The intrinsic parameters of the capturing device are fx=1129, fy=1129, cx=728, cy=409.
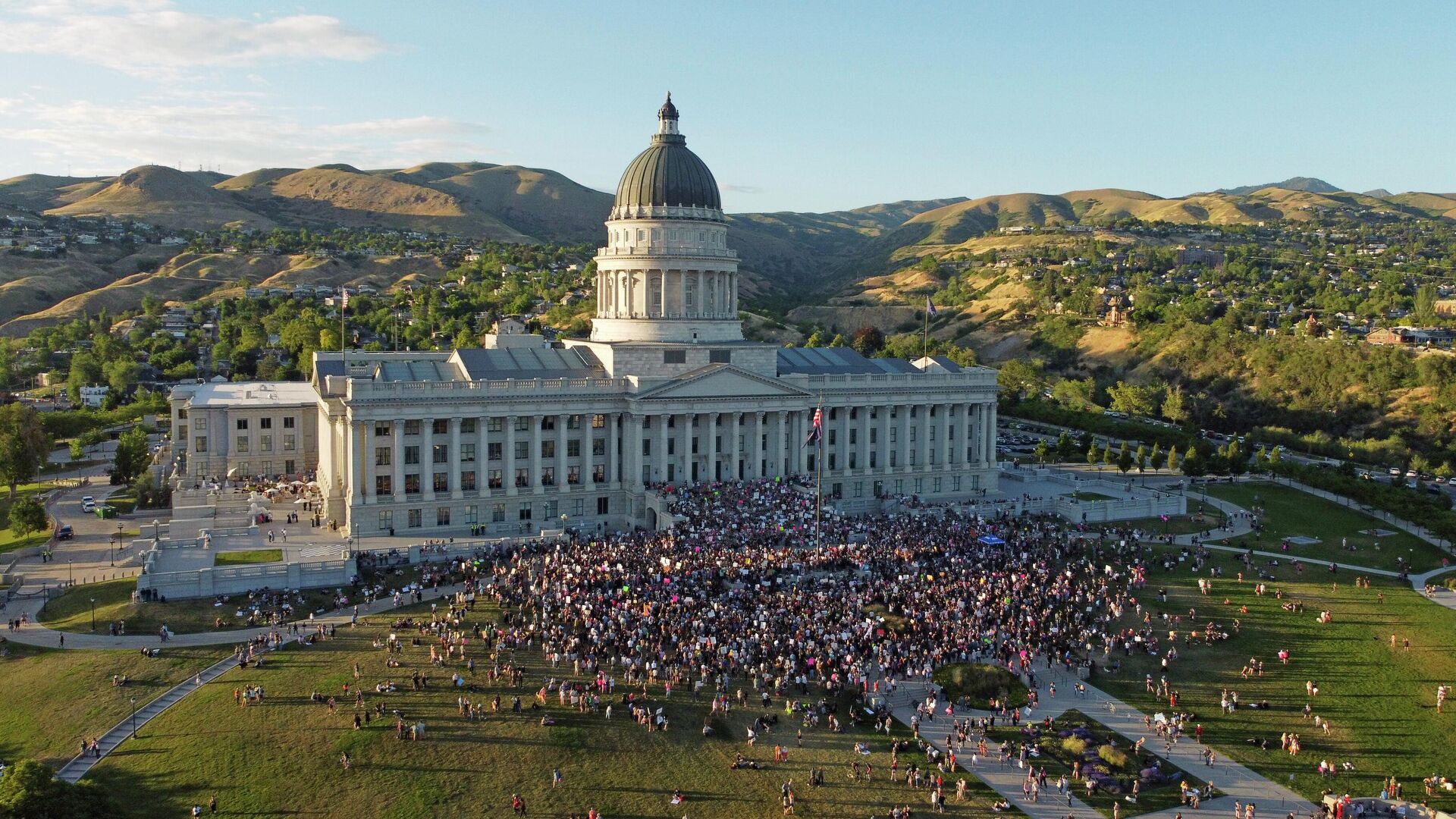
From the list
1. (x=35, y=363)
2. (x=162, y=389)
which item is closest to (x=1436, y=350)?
(x=162, y=389)

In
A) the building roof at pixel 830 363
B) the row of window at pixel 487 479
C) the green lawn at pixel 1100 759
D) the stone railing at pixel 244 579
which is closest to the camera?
the green lawn at pixel 1100 759

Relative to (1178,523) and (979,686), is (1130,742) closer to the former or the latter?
(979,686)

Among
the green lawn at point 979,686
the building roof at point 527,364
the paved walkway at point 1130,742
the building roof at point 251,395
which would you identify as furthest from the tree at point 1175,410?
the green lawn at point 979,686

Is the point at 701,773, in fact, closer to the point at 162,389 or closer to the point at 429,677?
the point at 429,677

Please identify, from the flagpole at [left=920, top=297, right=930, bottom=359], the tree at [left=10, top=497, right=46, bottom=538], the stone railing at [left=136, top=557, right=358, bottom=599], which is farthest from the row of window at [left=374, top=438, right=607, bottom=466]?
the flagpole at [left=920, top=297, right=930, bottom=359]

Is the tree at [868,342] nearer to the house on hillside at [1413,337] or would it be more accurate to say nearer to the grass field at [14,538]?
the house on hillside at [1413,337]

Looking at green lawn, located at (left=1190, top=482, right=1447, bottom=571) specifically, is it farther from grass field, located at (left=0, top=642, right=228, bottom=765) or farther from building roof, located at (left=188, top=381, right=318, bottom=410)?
building roof, located at (left=188, top=381, right=318, bottom=410)
